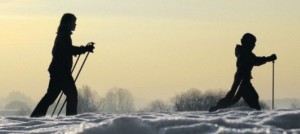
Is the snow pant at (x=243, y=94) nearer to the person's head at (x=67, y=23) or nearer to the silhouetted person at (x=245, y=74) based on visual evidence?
the silhouetted person at (x=245, y=74)

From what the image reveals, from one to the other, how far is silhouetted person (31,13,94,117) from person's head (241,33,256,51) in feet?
9.17

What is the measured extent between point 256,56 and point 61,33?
3416 mm

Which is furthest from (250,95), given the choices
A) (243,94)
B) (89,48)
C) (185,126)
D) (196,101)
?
(196,101)

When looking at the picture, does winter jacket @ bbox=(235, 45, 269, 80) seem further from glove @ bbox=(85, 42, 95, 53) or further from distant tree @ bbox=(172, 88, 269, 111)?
distant tree @ bbox=(172, 88, 269, 111)

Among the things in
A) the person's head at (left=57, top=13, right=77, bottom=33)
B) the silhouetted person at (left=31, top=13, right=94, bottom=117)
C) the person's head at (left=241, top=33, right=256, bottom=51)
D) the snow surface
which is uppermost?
the person's head at (left=57, top=13, right=77, bottom=33)

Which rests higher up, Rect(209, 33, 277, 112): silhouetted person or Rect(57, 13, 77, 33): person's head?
Rect(57, 13, 77, 33): person's head

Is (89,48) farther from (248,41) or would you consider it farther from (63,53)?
(248,41)

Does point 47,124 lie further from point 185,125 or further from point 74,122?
point 185,125

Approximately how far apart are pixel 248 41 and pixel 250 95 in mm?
942

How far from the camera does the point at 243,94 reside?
472 inches

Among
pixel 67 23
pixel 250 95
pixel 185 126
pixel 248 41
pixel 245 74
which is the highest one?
pixel 67 23

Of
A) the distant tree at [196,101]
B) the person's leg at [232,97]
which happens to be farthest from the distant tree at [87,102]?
the person's leg at [232,97]

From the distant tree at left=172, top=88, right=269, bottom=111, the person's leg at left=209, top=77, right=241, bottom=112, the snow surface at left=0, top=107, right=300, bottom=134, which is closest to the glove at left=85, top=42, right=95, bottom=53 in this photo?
the person's leg at left=209, top=77, right=241, bottom=112

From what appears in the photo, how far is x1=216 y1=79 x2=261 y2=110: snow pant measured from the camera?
39.1 feet
